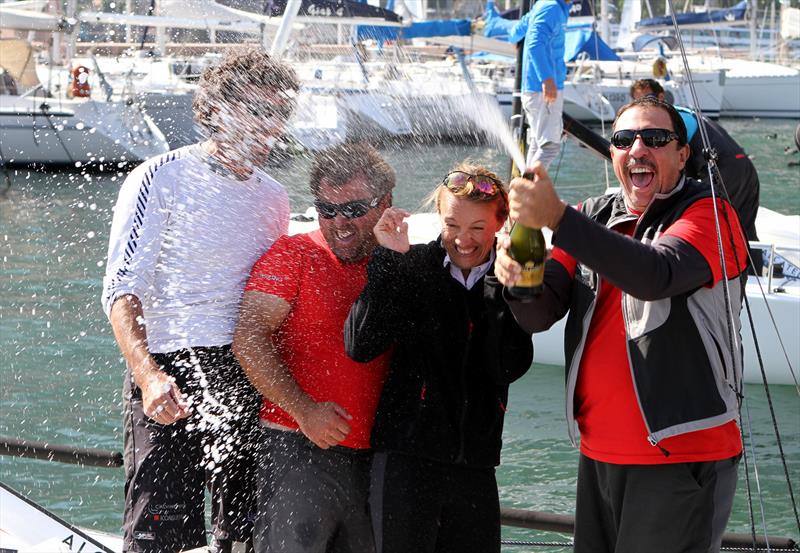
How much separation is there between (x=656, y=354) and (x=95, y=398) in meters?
6.36

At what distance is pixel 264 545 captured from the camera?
3.23 meters

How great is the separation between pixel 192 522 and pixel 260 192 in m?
1.13

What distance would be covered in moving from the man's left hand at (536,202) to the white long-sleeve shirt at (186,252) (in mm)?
1133

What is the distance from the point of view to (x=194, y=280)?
336 centimetres

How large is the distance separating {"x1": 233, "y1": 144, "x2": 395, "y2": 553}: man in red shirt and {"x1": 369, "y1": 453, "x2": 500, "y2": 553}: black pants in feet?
0.39

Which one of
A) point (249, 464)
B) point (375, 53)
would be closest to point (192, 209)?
point (249, 464)

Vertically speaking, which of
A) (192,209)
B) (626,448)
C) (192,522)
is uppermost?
(192,209)

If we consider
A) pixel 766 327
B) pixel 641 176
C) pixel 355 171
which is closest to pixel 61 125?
pixel 766 327

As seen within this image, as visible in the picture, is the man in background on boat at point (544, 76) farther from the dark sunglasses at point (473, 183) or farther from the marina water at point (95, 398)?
the dark sunglasses at point (473, 183)

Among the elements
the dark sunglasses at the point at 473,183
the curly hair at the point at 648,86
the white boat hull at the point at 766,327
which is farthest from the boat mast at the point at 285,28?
the dark sunglasses at the point at 473,183

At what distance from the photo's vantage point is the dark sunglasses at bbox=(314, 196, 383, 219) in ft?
10.4

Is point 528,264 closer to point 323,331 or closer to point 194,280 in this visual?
→ point 323,331

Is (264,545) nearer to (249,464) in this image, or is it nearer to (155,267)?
(249,464)

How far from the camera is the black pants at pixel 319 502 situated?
314 centimetres
